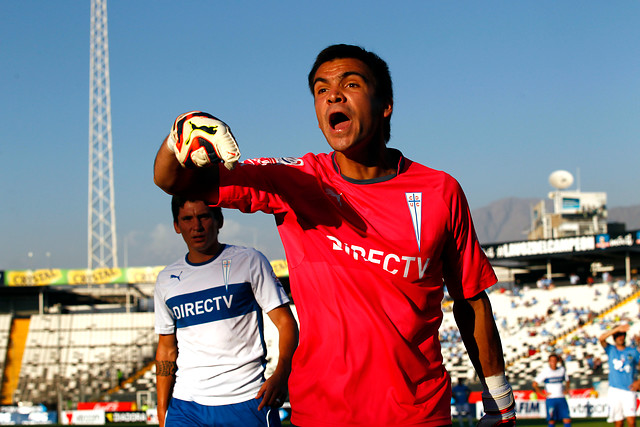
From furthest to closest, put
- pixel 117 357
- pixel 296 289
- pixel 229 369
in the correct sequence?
pixel 117 357, pixel 229 369, pixel 296 289

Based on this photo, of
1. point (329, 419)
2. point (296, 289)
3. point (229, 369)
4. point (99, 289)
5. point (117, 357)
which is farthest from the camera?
point (99, 289)

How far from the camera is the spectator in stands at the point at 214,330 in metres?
4.61

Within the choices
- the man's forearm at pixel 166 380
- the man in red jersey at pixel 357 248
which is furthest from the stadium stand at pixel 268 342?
the man in red jersey at pixel 357 248

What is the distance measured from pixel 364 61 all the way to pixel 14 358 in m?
38.0

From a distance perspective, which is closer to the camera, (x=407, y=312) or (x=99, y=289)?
(x=407, y=312)

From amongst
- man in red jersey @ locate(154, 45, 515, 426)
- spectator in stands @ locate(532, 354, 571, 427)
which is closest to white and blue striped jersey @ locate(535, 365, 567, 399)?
spectator in stands @ locate(532, 354, 571, 427)

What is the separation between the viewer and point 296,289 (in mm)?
2984

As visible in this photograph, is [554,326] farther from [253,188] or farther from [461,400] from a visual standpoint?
[253,188]

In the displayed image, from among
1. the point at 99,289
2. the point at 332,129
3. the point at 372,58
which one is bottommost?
the point at 99,289

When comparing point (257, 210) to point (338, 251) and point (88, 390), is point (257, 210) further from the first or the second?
point (88, 390)

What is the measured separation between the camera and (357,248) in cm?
286

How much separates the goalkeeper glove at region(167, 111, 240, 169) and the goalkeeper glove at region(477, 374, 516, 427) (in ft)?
5.93

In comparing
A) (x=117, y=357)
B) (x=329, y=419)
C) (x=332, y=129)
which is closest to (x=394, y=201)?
(x=332, y=129)

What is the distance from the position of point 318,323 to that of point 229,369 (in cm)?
199
